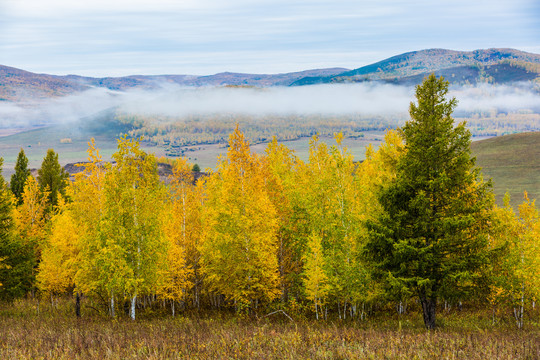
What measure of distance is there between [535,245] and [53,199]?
180 ft

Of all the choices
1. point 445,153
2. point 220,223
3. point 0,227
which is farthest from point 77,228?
point 445,153

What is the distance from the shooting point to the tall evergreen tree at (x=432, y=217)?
62.3 ft

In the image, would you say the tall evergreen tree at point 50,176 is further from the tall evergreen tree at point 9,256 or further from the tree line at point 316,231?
the tree line at point 316,231

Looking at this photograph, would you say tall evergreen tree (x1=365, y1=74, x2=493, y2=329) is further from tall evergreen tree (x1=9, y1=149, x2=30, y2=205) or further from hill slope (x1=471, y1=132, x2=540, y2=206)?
hill slope (x1=471, y1=132, x2=540, y2=206)

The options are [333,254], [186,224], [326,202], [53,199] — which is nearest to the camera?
[333,254]

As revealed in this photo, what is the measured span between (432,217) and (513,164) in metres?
167

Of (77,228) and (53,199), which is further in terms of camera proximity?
(53,199)

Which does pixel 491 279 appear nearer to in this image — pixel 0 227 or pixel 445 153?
pixel 445 153

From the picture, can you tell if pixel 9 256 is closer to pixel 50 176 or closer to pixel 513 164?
pixel 50 176

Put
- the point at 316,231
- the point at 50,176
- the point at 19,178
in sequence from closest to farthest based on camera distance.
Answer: the point at 316,231 < the point at 19,178 < the point at 50,176

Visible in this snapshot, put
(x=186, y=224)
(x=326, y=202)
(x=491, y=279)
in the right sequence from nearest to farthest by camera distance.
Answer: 1. (x=491, y=279)
2. (x=326, y=202)
3. (x=186, y=224)

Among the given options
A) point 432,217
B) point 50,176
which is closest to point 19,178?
point 50,176

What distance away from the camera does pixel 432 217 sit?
19453 millimetres

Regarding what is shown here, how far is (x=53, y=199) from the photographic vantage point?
184 feet
